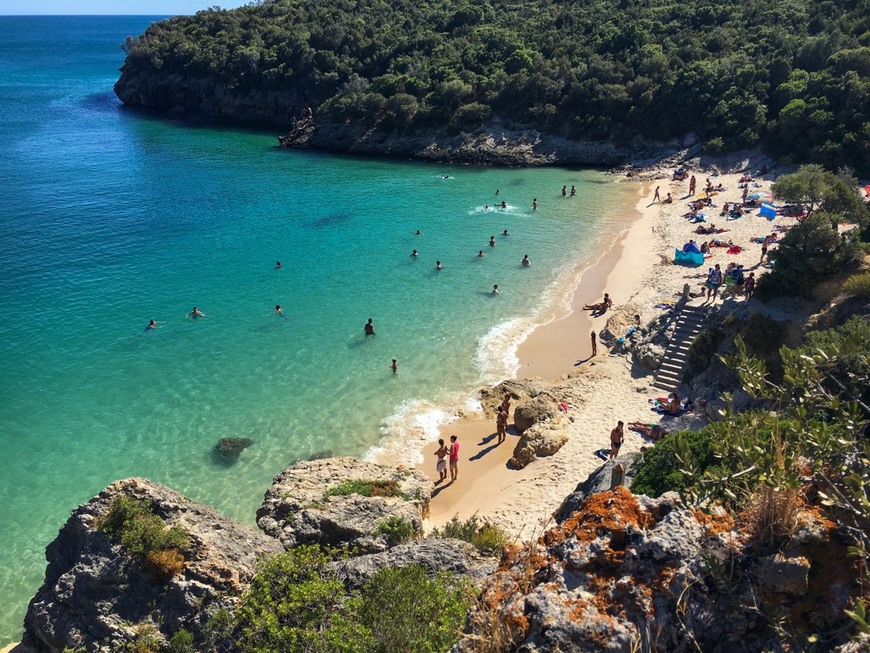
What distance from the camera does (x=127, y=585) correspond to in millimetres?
10375

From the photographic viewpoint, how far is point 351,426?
21.2m

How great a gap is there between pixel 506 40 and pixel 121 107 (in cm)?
6017

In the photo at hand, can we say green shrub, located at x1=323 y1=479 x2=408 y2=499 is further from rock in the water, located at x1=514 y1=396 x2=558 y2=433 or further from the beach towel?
the beach towel

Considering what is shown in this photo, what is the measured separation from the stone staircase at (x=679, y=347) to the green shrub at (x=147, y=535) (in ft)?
57.7

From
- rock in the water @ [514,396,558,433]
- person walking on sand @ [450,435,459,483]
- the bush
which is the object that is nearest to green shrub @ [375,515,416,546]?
the bush

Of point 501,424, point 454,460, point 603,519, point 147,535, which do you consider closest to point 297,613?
point 147,535

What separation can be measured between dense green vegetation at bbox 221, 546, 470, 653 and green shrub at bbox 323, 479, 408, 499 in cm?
423

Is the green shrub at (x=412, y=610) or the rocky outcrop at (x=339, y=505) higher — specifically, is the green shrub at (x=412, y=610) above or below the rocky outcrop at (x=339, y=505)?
above

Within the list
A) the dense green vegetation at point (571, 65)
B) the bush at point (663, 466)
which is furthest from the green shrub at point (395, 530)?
the dense green vegetation at point (571, 65)

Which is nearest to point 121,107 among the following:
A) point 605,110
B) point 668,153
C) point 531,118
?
point 531,118

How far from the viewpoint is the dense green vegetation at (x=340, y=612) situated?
7.95m

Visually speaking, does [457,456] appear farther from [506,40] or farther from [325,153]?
[506,40]

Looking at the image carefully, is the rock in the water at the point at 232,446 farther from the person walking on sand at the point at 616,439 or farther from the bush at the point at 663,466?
the bush at the point at 663,466

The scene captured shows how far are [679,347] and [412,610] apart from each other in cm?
1781
